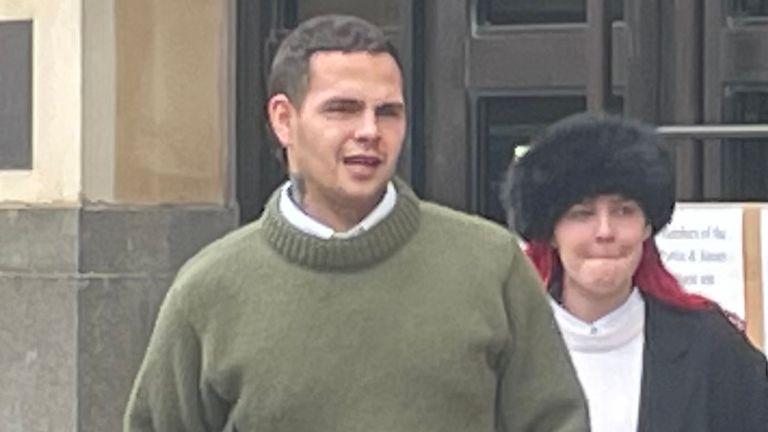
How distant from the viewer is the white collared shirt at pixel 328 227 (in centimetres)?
323

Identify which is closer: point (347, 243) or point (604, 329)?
point (347, 243)

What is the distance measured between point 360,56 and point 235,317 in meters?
0.44

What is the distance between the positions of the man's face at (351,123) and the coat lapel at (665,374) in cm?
96

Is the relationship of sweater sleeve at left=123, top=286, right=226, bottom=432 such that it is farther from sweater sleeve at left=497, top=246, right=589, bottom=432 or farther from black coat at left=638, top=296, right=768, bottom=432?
black coat at left=638, top=296, right=768, bottom=432

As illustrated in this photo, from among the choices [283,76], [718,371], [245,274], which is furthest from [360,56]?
[718,371]

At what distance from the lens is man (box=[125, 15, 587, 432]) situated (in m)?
3.16

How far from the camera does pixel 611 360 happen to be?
13.2 feet

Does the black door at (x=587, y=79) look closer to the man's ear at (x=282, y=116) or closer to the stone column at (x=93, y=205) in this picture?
the stone column at (x=93, y=205)

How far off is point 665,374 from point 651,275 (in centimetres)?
22

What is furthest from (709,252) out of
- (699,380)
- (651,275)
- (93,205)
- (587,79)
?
(93,205)

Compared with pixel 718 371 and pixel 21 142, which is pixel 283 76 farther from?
pixel 21 142

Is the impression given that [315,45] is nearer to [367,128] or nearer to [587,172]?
[367,128]

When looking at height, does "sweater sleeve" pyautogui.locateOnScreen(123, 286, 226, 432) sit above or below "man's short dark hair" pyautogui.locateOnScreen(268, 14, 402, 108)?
below

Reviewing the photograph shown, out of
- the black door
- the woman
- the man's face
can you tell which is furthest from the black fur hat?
the black door
